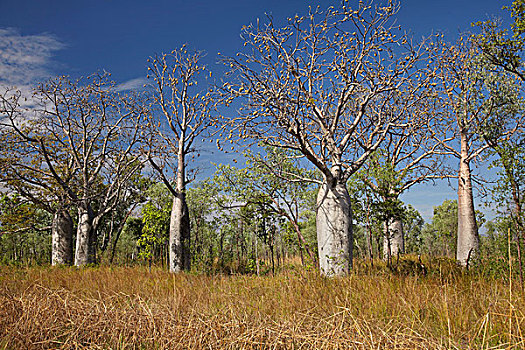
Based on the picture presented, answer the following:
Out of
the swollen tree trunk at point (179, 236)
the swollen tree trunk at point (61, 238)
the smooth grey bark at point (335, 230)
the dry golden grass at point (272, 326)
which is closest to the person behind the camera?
the dry golden grass at point (272, 326)

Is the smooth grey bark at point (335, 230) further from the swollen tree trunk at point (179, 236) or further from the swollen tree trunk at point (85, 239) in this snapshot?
the swollen tree trunk at point (85, 239)

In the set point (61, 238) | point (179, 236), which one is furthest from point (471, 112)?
point (61, 238)

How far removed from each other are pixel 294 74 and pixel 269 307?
5.33m

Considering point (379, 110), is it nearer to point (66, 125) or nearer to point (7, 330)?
point (7, 330)

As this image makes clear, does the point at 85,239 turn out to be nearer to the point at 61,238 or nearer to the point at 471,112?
the point at 61,238

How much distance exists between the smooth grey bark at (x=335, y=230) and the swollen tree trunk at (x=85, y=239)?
1007 centimetres

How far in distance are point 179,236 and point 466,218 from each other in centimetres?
1017

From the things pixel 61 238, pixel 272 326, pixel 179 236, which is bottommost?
pixel 272 326

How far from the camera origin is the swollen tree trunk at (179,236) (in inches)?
455

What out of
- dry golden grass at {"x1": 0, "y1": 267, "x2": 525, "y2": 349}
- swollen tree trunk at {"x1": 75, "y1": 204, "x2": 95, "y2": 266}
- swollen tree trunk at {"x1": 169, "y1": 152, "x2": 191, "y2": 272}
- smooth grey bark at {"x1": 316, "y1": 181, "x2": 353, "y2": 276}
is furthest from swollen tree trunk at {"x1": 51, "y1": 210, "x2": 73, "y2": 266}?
smooth grey bark at {"x1": 316, "y1": 181, "x2": 353, "y2": 276}

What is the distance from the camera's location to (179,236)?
38.5ft

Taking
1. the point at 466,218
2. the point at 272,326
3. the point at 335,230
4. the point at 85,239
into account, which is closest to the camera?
the point at 272,326

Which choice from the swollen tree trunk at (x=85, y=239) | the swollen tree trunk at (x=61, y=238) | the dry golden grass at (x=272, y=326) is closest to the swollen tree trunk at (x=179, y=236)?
the swollen tree trunk at (x=85, y=239)

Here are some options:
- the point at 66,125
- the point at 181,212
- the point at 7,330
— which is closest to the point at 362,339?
the point at 7,330
